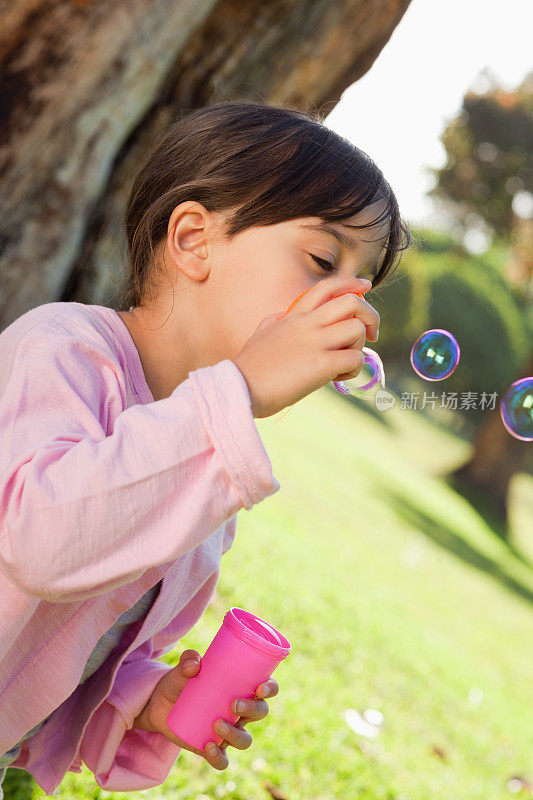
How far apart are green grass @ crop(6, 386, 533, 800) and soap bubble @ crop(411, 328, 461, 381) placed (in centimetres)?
57

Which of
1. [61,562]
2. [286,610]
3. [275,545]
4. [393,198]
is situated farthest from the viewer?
[275,545]

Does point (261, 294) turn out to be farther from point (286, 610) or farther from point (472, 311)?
point (472, 311)

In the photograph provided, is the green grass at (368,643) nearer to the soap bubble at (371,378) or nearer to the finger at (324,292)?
the soap bubble at (371,378)

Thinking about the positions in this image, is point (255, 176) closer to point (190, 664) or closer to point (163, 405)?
point (163, 405)

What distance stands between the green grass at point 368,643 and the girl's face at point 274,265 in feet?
1.77

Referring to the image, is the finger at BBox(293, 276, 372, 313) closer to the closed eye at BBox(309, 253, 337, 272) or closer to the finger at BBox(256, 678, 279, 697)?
the closed eye at BBox(309, 253, 337, 272)

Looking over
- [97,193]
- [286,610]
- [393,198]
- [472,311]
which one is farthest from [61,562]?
[472,311]

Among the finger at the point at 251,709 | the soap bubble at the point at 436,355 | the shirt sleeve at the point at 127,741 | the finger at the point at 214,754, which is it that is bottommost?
the shirt sleeve at the point at 127,741

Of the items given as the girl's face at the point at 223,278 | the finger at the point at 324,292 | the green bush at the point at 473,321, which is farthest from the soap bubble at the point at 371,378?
the green bush at the point at 473,321

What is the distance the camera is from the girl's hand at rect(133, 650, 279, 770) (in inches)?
68.0

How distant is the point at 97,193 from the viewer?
3100 millimetres

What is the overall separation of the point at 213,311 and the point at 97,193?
1543 millimetres

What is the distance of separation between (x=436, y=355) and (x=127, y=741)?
52.8 inches

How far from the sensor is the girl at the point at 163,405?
126 centimetres
